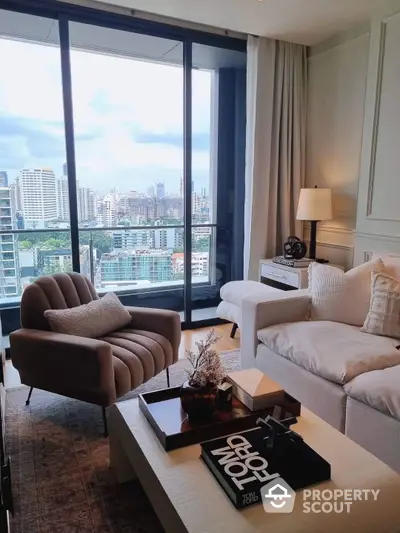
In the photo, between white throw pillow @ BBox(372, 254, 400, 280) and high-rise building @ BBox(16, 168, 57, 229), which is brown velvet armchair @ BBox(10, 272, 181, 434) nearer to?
high-rise building @ BBox(16, 168, 57, 229)

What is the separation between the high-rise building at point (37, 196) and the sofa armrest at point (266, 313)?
2.03 m

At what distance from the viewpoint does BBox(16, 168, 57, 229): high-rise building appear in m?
Result: 3.54

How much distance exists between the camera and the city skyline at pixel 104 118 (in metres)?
3.39

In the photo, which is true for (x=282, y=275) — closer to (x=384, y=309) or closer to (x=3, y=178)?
Result: (x=384, y=309)

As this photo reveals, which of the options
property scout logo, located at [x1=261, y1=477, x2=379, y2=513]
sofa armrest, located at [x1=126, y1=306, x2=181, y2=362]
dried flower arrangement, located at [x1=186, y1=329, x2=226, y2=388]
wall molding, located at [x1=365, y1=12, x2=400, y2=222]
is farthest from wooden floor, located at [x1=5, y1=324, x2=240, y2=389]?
property scout logo, located at [x1=261, y1=477, x2=379, y2=513]

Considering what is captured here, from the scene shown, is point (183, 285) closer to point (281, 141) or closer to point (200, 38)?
Result: point (281, 141)

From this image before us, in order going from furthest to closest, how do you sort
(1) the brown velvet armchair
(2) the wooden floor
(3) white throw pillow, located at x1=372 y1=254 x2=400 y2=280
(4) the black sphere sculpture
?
(4) the black sphere sculpture
(2) the wooden floor
(3) white throw pillow, located at x1=372 y1=254 x2=400 y2=280
(1) the brown velvet armchair

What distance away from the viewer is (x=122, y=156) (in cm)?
394

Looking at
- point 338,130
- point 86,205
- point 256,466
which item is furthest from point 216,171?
point 256,466

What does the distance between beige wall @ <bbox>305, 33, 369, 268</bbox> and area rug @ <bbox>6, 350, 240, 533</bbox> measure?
260 centimetres

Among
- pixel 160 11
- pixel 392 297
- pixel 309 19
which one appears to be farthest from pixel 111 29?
pixel 392 297

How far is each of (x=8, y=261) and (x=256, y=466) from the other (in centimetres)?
308

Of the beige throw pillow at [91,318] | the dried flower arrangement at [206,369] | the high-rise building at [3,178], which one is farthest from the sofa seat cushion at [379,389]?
the high-rise building at [3,178]

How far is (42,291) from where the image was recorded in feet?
8.30
